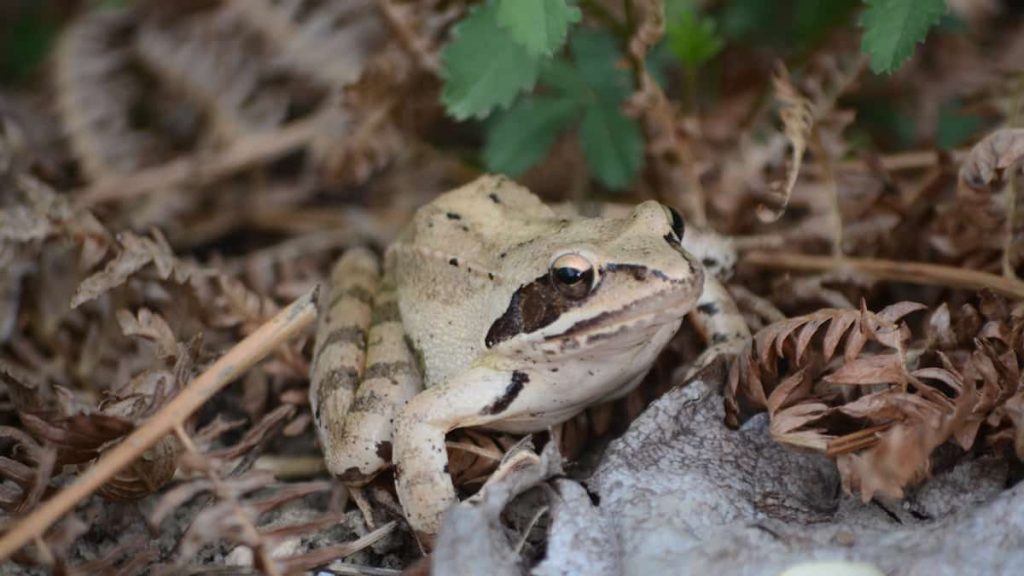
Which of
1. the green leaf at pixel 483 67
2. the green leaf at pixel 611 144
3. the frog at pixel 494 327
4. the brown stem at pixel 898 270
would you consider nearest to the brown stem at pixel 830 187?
the brown stem at pixel 898 270

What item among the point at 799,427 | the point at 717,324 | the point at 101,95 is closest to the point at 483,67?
the point at 717,324

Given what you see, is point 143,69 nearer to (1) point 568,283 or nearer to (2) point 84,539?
(2) point 84,539

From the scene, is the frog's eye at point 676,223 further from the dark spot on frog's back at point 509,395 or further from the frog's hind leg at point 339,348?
the frog's hind leg at point 339,348

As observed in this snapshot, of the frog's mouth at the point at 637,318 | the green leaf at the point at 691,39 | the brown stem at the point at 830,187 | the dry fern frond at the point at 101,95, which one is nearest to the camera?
the frog's mouth at the point at 637,318

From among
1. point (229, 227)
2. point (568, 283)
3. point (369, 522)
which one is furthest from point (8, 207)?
point (568, 283)

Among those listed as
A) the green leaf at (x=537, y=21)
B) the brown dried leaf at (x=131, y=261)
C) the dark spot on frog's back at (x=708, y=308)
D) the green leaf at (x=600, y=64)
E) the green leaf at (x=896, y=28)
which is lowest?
the dark spot on frog's back at (x=708, y=308)

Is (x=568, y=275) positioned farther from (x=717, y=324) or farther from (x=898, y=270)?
(x=898, y=270)

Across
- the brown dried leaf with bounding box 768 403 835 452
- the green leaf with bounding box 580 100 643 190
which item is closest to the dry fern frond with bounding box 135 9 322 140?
the green leaf with bounding box 580 100 643 190

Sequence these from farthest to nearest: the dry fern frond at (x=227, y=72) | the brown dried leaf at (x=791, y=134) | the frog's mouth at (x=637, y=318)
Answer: the dry fern frond at (x=227, y=72) < the brown dried leaf at (x=791, y=134) < the frog's mouth at (x=637, y=318)
